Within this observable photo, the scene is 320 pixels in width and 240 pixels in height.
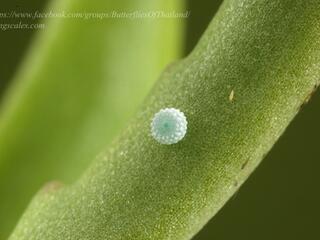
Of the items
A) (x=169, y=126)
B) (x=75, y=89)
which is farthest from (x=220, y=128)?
(x=75, y=89)

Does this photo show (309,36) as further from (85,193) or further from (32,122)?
(32,122)

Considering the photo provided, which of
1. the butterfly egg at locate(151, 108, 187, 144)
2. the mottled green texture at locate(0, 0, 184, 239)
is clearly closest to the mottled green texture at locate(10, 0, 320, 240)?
the butterfly egg at locate(151, 108, 187, 144)

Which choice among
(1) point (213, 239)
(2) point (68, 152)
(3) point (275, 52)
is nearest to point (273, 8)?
(3) point (275, 52)

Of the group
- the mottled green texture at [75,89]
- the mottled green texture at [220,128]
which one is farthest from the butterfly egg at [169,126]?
the mottled green texture at [75,89]

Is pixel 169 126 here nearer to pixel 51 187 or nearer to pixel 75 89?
pixel 51 187

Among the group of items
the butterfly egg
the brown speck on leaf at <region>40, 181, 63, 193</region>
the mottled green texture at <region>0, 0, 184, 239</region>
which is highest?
the butterfly egg

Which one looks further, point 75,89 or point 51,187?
point 75,89

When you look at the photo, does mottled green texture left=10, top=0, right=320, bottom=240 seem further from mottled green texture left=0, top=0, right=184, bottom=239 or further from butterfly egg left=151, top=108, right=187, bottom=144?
mottled green texture left=0, top=0, right=184, bottom=239
